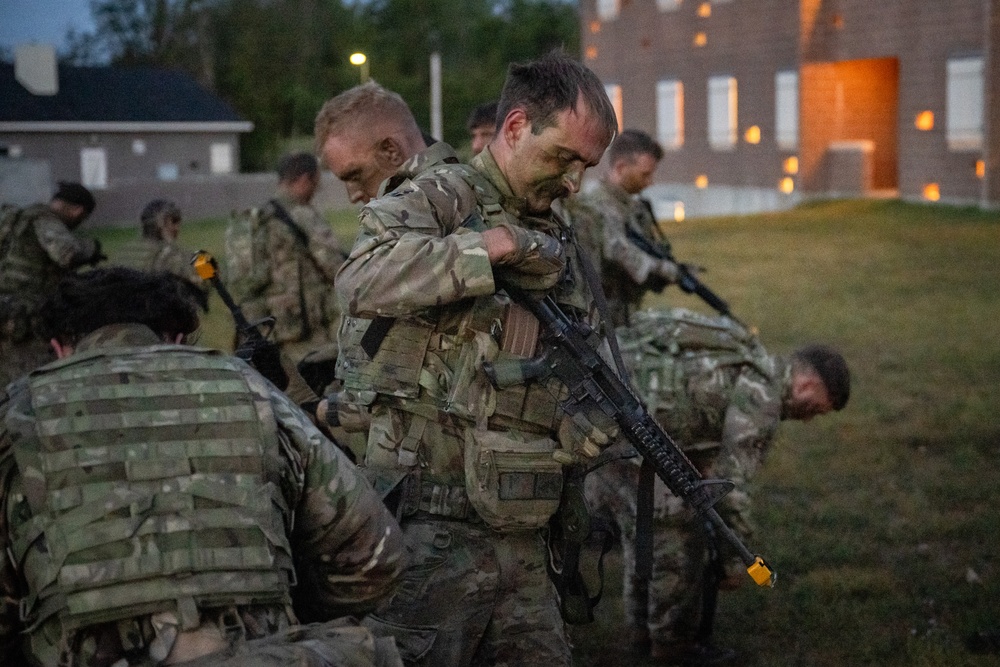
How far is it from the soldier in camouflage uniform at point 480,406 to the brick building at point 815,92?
2207 cm

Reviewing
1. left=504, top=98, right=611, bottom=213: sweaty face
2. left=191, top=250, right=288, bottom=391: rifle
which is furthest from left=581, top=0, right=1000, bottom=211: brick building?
left=504, top=98, right=611, bottom=213: sweaty face

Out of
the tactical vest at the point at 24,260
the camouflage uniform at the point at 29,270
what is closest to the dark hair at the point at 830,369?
the camouflage uniform at the point at 29,270

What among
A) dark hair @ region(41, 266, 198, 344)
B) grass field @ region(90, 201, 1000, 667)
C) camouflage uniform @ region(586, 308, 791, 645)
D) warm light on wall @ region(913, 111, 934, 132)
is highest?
warm light on wall @ region(913, 111, 934, 132)

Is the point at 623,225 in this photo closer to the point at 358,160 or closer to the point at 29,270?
the point at 358,160

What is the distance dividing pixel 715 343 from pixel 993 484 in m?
3.57

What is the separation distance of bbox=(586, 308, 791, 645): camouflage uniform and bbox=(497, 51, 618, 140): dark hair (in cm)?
190

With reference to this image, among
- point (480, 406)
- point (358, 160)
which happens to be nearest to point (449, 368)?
point (480, 406)

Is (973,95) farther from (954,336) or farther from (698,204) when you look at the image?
(954,336)

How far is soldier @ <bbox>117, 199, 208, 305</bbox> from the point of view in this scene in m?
8.82

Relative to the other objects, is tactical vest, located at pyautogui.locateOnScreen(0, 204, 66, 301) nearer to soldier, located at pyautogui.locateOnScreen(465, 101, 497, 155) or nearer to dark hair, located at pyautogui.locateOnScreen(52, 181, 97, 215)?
dark hair, located at pyautogui.locateOnScreen(52, 181, 97, 215)

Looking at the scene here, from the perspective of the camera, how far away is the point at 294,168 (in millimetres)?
8070

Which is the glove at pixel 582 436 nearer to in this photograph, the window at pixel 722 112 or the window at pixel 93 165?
the window at pixel 722 112

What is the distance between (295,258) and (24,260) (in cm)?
227

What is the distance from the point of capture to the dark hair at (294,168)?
8.05 m
